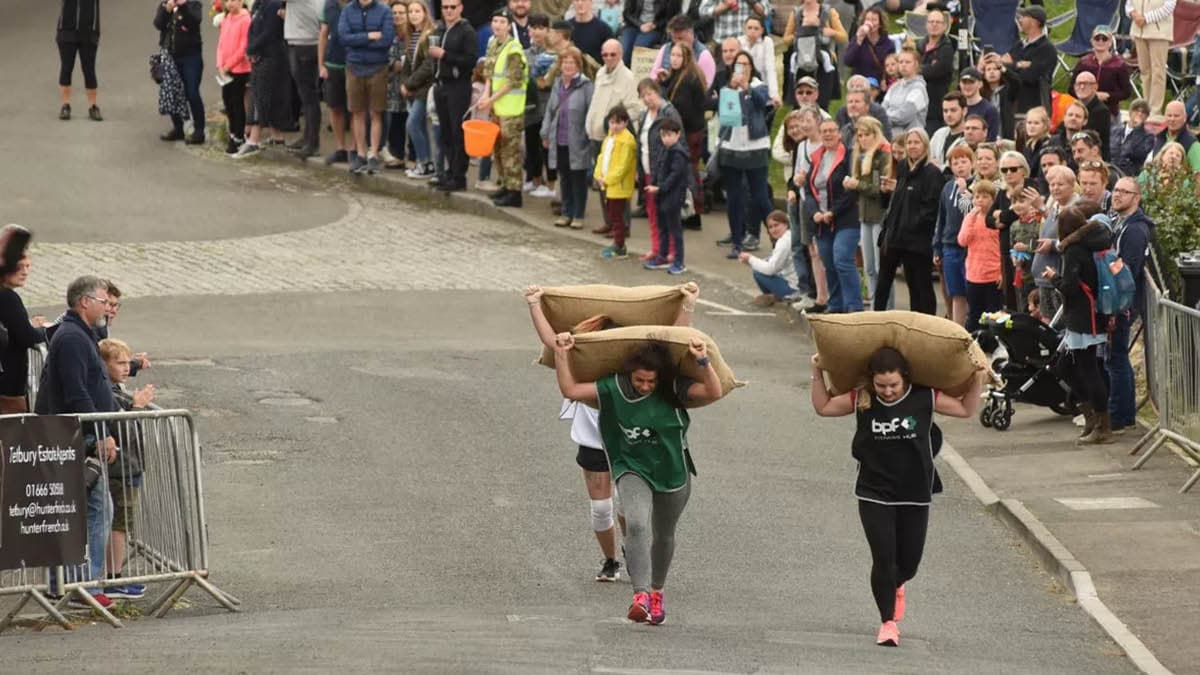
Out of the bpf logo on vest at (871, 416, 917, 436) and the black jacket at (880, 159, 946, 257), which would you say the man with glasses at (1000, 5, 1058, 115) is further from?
the bpf logo on vest at (871, 416, 917, 436)

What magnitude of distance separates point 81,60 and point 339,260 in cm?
740

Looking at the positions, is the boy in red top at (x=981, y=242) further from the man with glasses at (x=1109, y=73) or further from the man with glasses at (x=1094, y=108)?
the man with glasses at (x=1109, y=73)

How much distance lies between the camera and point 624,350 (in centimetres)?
1109

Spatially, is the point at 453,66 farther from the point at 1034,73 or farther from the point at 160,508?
the point at 160,508

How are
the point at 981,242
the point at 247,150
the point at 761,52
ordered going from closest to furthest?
the point at 981,242
the point at 761,52
the point at 247,150

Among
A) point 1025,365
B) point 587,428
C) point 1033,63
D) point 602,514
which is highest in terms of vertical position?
point 1033,63

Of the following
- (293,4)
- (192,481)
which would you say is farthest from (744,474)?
(293,4)

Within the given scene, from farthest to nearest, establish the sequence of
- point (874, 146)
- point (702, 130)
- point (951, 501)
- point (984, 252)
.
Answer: point (702, 130)
point (874, 146)
point (984, 252)
point (951, 501)

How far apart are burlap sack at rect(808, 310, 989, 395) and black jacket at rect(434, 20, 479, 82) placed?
14.6m

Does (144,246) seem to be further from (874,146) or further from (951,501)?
(951,501)

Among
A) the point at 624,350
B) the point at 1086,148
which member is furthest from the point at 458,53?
the point at 624,350

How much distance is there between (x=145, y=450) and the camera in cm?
1211

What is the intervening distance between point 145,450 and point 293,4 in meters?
15.5

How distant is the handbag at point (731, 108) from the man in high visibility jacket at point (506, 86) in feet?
9.41
